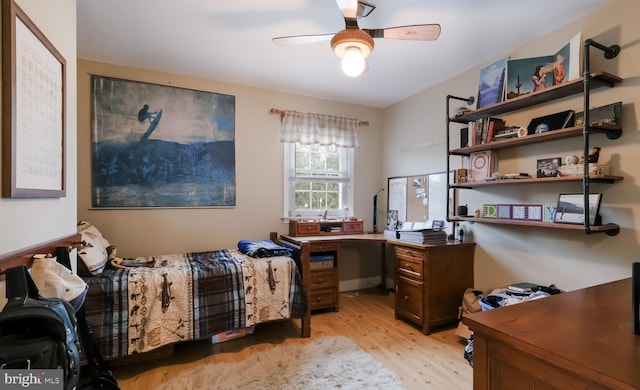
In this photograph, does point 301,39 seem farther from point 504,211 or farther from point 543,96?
point 504,211

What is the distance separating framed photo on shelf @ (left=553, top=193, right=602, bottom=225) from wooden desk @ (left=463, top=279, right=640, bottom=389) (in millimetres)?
933

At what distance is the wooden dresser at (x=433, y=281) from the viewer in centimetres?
251

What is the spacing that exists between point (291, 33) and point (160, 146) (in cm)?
169

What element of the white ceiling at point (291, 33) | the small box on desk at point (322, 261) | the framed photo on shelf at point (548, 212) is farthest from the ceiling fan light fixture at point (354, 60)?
the small box on desk at point (322, 261)

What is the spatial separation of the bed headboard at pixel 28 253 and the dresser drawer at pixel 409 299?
99.8 inches

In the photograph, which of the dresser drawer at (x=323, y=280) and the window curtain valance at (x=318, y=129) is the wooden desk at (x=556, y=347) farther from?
the window curtain valance at (x=318, y=129)

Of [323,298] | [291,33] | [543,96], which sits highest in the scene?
[291,33]

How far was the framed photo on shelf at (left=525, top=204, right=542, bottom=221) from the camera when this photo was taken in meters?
2.09

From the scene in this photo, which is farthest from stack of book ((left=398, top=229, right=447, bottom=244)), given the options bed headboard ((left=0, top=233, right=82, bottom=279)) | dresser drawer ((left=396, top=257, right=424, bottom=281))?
bed headboard ((left=0, top=233, right=82, bottom=279))

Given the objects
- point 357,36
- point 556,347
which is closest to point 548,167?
point 357,36

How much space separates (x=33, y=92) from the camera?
3.70 feet

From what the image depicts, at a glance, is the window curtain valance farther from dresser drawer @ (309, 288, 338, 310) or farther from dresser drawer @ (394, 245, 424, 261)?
dresser drawer @ (309, 288, 338, 310)

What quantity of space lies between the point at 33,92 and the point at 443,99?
320 cm

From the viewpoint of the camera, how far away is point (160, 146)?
2.80m
